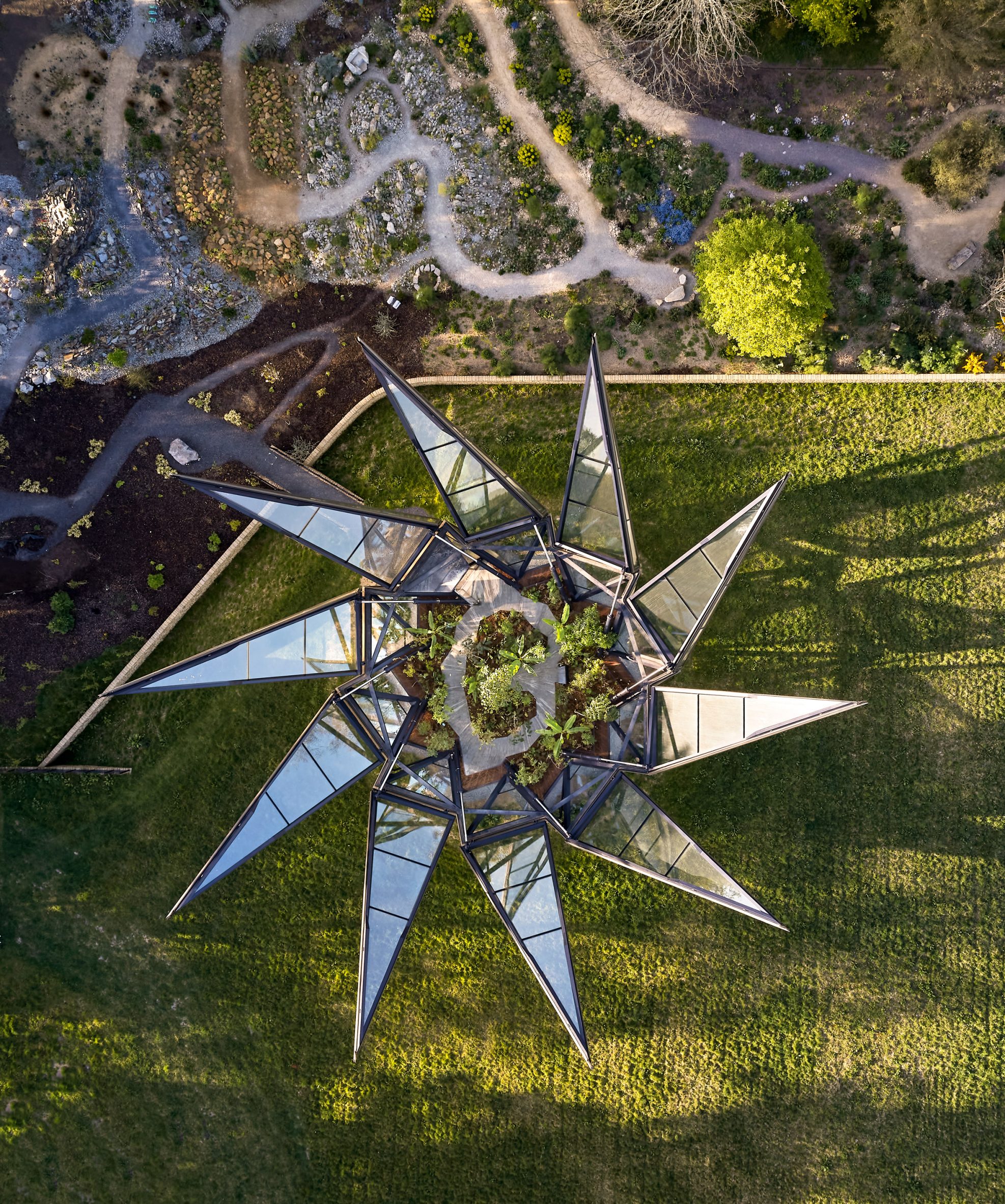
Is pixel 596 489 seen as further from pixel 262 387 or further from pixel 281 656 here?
pixel 262 387

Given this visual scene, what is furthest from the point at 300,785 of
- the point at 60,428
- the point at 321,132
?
the point at 321,132

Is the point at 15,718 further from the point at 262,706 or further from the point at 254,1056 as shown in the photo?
the point at 254,1056

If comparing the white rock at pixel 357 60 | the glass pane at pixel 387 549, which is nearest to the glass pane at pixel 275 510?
the glass pane at pixel 387 549

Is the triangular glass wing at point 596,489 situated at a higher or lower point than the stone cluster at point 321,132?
lower

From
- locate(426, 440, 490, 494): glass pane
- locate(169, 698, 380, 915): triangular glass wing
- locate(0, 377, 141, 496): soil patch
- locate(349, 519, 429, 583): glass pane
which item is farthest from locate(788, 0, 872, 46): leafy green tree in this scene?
locate(169, 698, 380, 915): triangular glass wing

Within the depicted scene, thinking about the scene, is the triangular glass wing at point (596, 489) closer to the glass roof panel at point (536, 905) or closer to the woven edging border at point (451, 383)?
the woven edging border at point (451, 383)

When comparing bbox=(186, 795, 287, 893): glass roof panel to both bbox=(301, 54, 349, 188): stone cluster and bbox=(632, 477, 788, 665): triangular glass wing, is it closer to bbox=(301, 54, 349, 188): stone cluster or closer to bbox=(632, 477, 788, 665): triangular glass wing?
bbox=(632, 477, 788, 665): triangular glass wing
